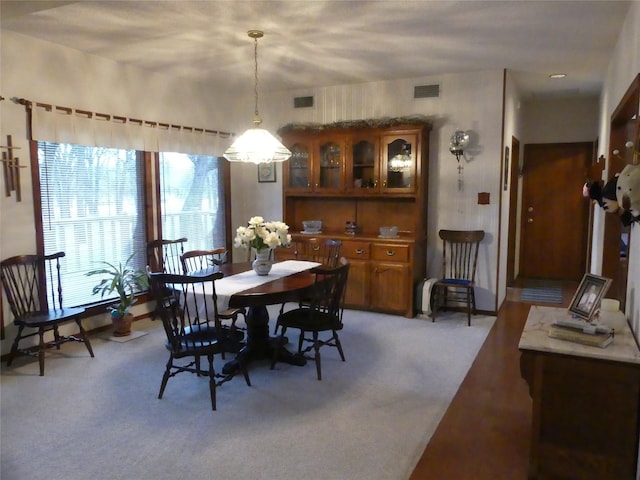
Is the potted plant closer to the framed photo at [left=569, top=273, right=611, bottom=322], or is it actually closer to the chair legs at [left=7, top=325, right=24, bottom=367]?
the chair legs at [left=7, top=325, right=24, bottom=367]

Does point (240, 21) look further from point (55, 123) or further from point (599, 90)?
point (599, 90)

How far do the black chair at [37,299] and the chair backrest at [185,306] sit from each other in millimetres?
1106

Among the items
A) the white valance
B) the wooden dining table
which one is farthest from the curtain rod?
the wooden dining table

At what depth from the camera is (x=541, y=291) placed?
20.6ft

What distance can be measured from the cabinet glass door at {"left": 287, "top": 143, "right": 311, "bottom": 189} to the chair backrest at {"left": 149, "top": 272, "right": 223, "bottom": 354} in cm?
263

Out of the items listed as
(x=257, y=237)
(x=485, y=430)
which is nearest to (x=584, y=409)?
(x=485, y=430)

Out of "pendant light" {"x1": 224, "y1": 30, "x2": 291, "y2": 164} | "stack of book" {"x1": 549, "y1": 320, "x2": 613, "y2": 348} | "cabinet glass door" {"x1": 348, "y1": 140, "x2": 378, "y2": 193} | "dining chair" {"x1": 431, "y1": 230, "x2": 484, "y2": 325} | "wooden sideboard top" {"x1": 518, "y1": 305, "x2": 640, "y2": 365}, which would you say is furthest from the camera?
"cabinet glass door" {"x1": 348, "y1": 140, "x2": 378, "y2": 193}

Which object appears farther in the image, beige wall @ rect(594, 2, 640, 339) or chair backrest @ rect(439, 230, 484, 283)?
chair backrest @ rect(439, 230, 484, 283)

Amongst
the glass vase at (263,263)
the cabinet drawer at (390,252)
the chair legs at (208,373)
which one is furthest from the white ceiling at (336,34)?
the chair legs at (208,373)

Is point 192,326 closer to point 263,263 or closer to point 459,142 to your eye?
point 263,263

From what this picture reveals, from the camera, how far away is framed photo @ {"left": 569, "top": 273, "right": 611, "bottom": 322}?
7.63ft

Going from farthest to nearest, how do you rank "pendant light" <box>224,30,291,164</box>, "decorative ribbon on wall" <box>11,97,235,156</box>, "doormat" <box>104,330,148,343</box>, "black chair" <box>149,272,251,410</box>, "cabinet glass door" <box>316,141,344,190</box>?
"cabinet glass door" <box>316,141,344,190</box>
"doormat" <box>104,330,148,343</box>
"decorative ribbon on wall" <box>11,97,235,156</box>
"pendant light" <box>224,30,291,164</box>
"black chair" <box>149,272,251,410</box>

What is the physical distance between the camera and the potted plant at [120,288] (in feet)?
14.3

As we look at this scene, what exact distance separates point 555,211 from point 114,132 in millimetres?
6018
